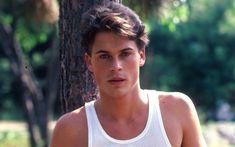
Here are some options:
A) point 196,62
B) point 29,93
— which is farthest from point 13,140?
point 196,62

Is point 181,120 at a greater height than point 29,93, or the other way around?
point 181,120

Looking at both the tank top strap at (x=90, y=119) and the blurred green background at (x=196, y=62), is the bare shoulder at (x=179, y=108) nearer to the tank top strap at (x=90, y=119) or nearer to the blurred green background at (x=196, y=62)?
the tank top strap at (x=90, y=119)

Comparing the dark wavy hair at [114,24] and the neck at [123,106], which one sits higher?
the dark wavy hair at [114,24]

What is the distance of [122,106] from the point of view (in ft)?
8.89

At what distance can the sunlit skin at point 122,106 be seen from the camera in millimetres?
2604

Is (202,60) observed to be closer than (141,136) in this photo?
No

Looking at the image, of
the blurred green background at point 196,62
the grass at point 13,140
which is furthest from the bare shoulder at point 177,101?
the blurred green background at point 196,62

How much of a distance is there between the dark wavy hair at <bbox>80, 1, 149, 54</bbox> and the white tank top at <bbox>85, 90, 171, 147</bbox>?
10.6 inches

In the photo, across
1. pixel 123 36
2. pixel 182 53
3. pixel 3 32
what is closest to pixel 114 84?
pixel 123 36

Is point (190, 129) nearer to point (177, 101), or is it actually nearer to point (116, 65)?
point (177, 101)

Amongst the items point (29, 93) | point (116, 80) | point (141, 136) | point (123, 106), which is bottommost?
point (29, 93)

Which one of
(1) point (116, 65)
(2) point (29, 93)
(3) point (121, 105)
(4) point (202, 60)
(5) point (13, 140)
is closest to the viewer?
(1) point (116, 65)

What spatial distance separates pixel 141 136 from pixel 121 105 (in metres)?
0.15

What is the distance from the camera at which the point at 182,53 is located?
85.9ft
